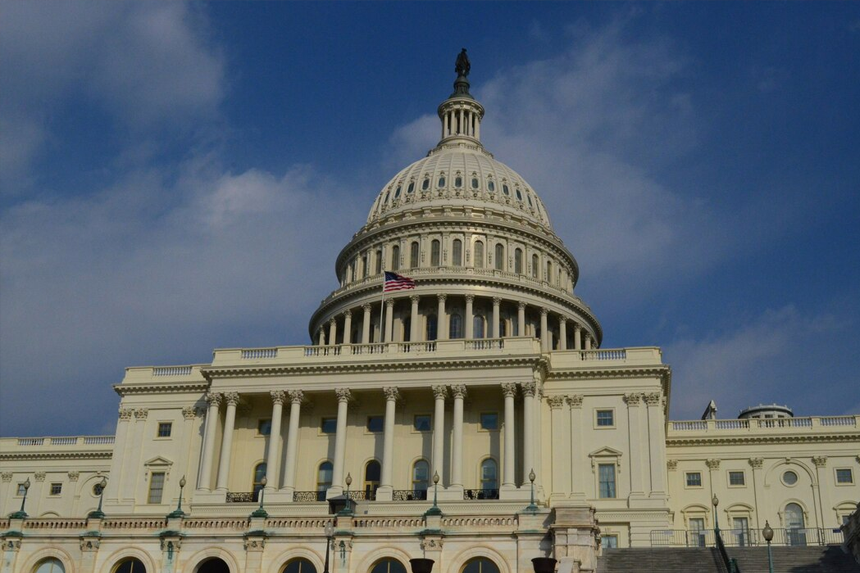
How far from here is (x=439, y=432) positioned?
7206cm

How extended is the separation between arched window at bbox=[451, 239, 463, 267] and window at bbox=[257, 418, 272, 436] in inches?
1262

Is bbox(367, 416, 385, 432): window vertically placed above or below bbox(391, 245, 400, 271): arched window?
below

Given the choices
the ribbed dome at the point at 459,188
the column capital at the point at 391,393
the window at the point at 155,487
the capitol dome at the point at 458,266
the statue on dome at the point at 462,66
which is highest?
the statue on dome at the point at 462,66

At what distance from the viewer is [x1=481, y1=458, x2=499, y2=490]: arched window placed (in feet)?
240

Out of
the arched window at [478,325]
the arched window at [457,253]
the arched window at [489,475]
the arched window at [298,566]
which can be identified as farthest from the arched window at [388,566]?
the arched window at [457,253]

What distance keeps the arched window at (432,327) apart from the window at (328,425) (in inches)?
Result: 914

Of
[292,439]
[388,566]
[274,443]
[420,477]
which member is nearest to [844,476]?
[420,477]

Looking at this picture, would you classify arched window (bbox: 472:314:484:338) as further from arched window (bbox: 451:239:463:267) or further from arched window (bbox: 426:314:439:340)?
arched window (bbox: 451:239:463:267)

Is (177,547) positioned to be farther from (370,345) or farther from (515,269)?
(515,269)

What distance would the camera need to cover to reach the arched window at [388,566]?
41.6m

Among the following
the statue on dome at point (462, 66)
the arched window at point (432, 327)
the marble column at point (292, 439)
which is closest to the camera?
the marble column at point (292, 439)

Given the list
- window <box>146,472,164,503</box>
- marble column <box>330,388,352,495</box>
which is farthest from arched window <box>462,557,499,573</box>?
window <box>146,472,164,503</box>

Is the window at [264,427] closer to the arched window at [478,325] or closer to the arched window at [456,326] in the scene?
the arched window at [456,326]

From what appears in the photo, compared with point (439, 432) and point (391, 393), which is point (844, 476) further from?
point (391, 393)
